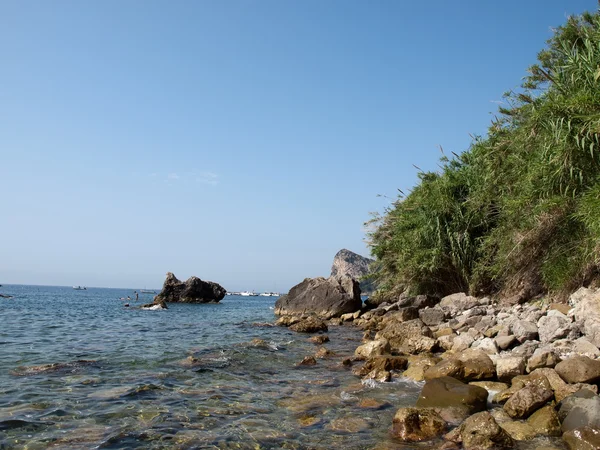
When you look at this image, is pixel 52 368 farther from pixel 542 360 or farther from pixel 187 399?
pixel 542 360

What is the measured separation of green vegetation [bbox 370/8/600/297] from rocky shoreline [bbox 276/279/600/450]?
1644mm

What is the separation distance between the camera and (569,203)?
12797mm

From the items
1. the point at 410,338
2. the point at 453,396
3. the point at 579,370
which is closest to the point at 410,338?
the point at 410,338

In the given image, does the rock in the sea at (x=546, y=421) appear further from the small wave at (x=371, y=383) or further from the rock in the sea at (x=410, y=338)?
the rock in the sea at (x=410, y=338)

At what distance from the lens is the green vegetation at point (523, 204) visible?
11938 mm

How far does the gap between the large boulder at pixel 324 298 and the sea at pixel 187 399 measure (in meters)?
11.7

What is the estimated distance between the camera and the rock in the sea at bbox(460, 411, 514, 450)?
19.1ft

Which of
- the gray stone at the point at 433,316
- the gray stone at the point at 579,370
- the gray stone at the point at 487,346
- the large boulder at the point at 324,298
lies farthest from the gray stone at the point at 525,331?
the large boulder at the point at 324,298

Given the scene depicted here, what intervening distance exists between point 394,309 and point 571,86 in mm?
13167

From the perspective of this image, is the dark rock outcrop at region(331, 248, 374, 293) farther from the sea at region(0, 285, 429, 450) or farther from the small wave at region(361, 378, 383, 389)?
the small wave at region(361, 378, 383, 389)

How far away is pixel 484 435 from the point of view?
19.4ft

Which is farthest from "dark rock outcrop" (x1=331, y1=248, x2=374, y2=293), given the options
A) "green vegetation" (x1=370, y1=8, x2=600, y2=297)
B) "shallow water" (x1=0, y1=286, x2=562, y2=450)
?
"shallow water" (x1=0, y1=286, x2=562, y2=450)

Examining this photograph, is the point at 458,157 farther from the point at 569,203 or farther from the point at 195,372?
the point at 195,372

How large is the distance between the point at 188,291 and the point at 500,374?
49255 mm
